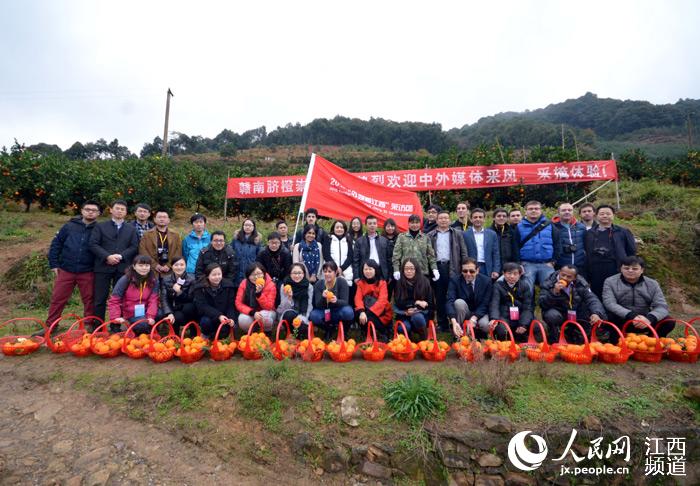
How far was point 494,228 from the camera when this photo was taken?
5.70 meters

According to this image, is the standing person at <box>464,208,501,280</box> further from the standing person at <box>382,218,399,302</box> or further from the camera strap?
the standing person at <box>382,218,399,302</box>

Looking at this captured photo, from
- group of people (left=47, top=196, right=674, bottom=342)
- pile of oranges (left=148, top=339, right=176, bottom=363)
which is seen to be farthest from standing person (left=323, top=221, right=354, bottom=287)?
pile of oranges (left=148, top=339, right=176, bottom=363)

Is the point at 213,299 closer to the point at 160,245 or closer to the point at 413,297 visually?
the point at 160,245

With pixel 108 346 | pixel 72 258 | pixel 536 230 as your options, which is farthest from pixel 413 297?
pixel 72 258

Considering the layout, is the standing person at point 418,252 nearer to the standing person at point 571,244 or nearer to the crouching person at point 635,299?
the standing person at point 571,244

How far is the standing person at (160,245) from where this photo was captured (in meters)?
5.38

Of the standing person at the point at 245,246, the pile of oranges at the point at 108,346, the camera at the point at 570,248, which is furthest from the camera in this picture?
the standing person at the point at 245,246

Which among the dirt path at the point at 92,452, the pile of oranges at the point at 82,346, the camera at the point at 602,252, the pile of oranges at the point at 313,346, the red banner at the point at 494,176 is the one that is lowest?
the dirt path at the point at 92,452

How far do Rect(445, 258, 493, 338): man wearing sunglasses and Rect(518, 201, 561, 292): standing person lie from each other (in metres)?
0.75

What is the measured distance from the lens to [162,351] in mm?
4332

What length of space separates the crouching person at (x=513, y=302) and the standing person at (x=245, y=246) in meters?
3.77

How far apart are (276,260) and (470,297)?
9.71 ft

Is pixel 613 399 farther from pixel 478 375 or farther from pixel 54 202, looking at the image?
pixel 54 202

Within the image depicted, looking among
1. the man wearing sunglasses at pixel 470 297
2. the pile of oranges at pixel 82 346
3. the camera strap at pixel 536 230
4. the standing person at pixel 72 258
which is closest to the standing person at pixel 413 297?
the man wearing sunglasses at pixel 470 297
